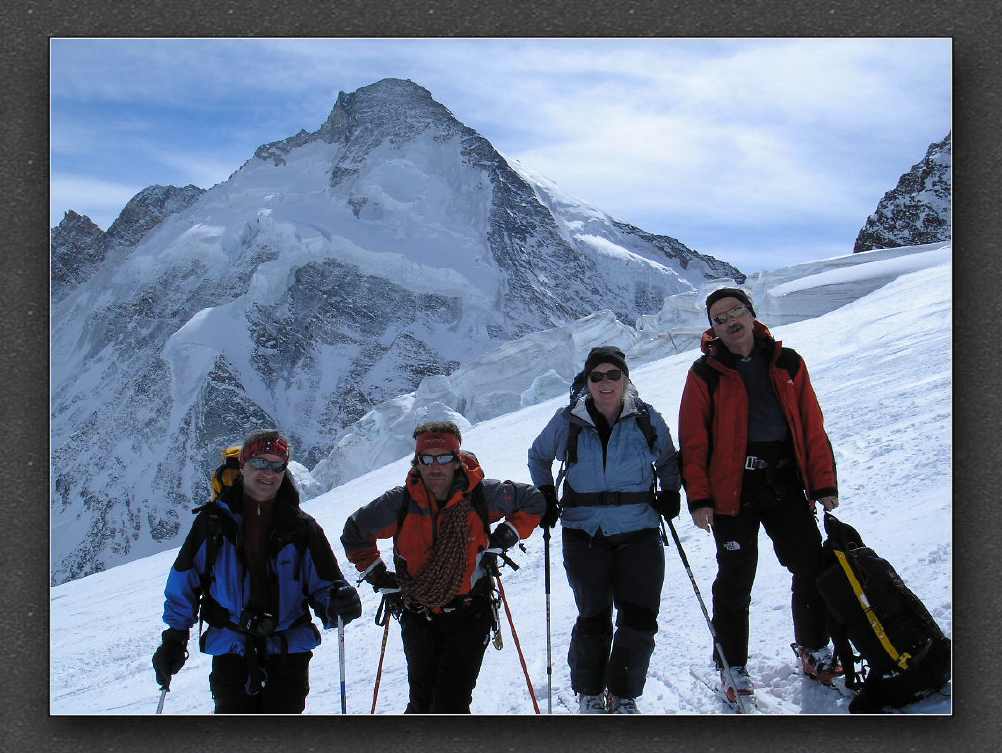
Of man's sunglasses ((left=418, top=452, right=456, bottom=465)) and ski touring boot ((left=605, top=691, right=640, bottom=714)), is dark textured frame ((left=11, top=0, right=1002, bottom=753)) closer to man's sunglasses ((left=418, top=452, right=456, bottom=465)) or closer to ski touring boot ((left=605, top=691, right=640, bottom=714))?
ski touring boot ((left=605, top=691, right=640, bottom=714))

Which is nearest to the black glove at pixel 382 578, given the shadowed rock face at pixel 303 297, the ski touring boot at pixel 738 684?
the ski touring boot at pixel 738 684

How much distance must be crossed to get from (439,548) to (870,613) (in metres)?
1.60

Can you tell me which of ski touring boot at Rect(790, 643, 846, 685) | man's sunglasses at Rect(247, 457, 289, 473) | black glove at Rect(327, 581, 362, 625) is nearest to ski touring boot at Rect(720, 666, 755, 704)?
ski touring boot at Rect(790, 643, 846, 685)

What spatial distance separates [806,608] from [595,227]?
150 meters

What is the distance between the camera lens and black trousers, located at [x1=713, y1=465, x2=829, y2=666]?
12.4 ft

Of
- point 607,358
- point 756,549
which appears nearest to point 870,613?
point 756,549

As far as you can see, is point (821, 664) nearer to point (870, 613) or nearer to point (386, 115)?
point (870, 613)

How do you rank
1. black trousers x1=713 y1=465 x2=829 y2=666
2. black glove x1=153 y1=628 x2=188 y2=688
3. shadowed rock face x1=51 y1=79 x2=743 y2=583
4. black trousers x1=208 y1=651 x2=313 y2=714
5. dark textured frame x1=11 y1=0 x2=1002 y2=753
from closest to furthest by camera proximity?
1. black glove x1=153 y1=628 x2=188 y2=688
2. black trousers x1=208 y1=651 x2=313 y2=714
3. black trousers x1=713 y1=465 x2=829 y2=666
4. dark textured frame x1=11 y1=0 x2=1002 y2=753
5. shadowed rock face x1=51 y1=79 x2=743 y2=583

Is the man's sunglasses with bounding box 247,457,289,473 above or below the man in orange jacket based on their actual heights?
above

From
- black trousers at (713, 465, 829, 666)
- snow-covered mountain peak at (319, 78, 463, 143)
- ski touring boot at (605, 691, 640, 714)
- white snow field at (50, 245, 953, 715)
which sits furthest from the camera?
snow-covered mountain peak at (319, 78, 463, 143)

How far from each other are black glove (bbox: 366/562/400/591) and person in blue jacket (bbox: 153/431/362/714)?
0.09 metres

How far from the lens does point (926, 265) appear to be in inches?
705

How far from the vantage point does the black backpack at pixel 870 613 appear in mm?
3701

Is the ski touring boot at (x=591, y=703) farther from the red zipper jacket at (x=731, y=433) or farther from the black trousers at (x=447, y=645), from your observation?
the red zipper jacket at (x=731, y=433)
